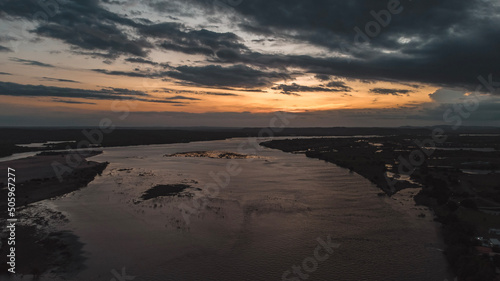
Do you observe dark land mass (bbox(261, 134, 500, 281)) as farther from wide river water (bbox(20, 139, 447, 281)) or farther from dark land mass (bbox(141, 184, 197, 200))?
dark land mass (bbox(141, 184, 197, 200))

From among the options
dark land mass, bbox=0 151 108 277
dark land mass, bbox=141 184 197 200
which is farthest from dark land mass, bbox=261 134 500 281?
dark land mass, bbox=141 184 197 200

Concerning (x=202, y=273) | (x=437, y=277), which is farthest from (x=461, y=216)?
(x=202, y=273)

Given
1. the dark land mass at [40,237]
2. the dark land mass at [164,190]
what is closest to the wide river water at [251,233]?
the dark land mass at [40,237]

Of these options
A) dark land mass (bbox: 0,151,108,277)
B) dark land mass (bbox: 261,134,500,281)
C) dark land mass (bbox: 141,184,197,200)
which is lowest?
dark land mass (bbox: 0,151,108,277)

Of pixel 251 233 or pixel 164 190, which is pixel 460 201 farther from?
pixel 164 190

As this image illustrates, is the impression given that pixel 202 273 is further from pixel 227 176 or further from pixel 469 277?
pixel 227 176

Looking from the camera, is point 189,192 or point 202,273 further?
point 189,192

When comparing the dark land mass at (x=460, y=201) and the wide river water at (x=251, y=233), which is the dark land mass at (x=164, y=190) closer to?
the wide river water at (x=251, y=233)

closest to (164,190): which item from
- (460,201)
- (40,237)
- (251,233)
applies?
(40,237)
